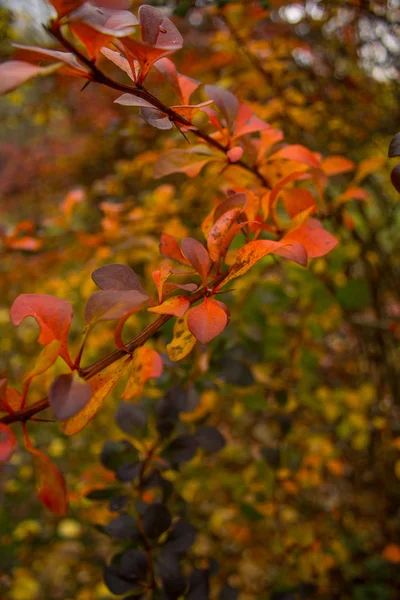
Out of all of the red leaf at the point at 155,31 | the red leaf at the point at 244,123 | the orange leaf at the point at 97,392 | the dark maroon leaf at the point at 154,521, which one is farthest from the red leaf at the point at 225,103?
the dark maroon leaf at the point at 154,521

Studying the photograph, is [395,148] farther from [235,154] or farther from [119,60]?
[119,60]

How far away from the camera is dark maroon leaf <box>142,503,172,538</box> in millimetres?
720

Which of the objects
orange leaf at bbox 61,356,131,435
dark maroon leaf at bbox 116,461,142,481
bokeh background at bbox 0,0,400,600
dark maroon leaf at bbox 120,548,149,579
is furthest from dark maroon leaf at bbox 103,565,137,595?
orange leaf at bbox 61,356,131,435

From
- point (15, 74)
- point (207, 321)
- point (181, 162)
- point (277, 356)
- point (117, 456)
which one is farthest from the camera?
point (277, 356)

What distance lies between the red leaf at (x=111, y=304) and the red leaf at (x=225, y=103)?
0.97 feet

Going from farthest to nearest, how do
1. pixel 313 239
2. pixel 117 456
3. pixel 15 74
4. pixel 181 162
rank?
pixel 117 456
pixel 181 162
pixel 313 239
pixel 15 74

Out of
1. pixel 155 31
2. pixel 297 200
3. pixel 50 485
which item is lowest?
pixel 50 485

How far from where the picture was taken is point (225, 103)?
0.63 m

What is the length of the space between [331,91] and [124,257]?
3.54ft

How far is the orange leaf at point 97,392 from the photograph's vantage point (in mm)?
492

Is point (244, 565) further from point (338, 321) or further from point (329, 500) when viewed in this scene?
point (338, 321)

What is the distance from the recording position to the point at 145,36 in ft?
1.56

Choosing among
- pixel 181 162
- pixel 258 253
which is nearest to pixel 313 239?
pixel 258 253

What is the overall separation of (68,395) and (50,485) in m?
0.14
